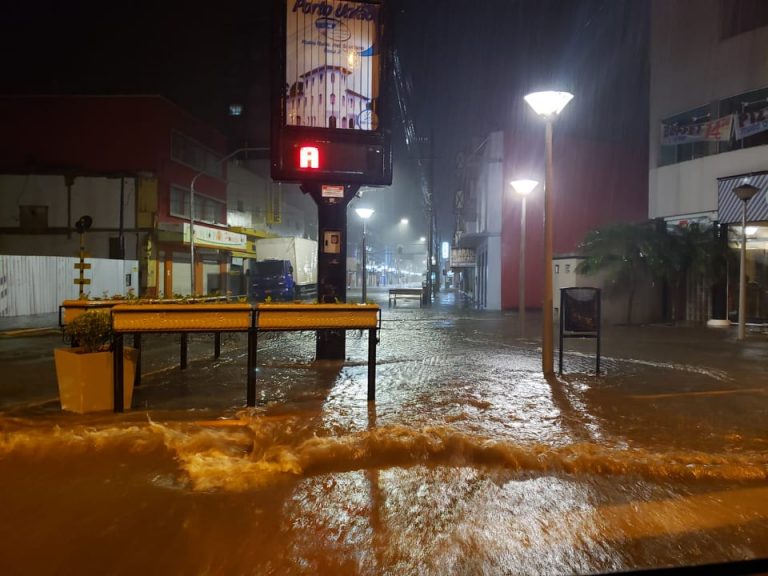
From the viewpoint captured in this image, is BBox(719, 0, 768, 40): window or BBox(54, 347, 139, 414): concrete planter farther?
BBox(719, 0, 768, 40): window

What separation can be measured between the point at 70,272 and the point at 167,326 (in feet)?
64.4

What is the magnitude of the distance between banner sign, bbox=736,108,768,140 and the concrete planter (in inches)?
684

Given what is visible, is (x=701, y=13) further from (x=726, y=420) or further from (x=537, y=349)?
(x=726, y=420)

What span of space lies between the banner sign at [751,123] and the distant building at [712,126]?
3cm

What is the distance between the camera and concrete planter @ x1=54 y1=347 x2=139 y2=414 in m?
6.01

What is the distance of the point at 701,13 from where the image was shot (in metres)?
17.0

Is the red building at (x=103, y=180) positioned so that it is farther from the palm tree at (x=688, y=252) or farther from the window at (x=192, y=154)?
the palm tree at (x=688, y=252)

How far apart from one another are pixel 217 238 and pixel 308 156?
23844mm

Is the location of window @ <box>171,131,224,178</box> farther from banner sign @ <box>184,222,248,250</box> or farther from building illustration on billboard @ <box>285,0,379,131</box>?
building illustration on billboard @ <box>285,0,379,131</box>

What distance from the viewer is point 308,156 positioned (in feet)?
28.9

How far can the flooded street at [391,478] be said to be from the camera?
3186 millimetres

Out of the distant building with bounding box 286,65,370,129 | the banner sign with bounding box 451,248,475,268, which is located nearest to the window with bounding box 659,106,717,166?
the distant building with bounding box 286,65,370,129

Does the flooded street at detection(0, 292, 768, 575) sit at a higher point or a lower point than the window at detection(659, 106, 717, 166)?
lower

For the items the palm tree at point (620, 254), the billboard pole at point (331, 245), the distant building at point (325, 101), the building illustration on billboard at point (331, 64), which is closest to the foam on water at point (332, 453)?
the billboard pole at point (331, 245)
